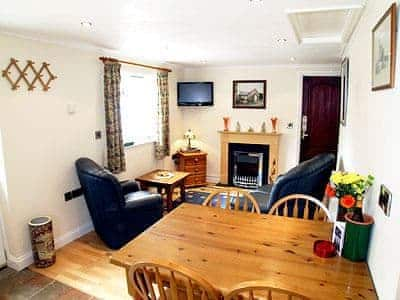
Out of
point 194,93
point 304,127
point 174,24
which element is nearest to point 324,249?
point 174,24

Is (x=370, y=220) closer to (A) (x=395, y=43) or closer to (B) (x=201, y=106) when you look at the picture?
(A) (x=395, y=43)

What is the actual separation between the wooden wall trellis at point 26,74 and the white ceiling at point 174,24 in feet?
0.95

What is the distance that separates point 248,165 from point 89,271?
3.78m

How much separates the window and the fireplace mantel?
5.00 feet

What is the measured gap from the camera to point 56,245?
338 centimetres

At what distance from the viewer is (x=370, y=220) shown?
5.03 feet

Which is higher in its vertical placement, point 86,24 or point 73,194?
point 86,24

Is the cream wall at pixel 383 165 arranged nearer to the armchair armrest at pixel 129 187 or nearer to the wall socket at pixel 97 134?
the armchair armrest at pixel 129 187

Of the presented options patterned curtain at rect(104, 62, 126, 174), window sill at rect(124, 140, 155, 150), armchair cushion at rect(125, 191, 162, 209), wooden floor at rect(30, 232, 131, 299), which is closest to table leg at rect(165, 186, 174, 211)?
armchair cushion at rect(125, 191, 162, 209)

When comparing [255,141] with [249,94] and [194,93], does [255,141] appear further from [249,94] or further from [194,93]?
[194,93]

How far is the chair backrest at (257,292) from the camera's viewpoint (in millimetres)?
1138

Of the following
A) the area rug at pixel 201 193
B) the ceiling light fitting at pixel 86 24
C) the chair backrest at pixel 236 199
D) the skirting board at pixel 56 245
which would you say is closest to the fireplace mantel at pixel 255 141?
the area rug at pixel 201 193

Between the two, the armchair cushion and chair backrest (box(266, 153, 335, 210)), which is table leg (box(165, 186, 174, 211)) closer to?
the armchair cushion

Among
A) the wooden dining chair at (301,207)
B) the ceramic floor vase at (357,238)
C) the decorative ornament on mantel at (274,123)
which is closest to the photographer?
the ceramic floor vase at (357,238)
